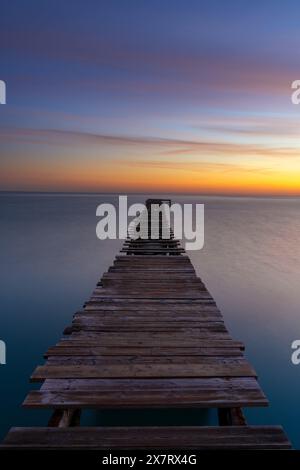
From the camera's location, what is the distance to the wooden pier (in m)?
2.97

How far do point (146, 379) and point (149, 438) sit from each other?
960 millimetres

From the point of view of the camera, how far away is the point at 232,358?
14.6 feet

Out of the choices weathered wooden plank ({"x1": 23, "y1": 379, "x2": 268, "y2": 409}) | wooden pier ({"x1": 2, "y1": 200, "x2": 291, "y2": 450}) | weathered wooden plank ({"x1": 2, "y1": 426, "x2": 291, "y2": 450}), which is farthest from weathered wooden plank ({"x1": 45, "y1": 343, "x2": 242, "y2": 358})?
weathered wooden plank ({"x1": 2, "y1": 426, "x2": 291, "y2": 450})

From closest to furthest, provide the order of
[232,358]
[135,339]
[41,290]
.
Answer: [232,358]
[135,339]
[41,290]

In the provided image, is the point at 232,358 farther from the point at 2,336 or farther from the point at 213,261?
the point at 213,261

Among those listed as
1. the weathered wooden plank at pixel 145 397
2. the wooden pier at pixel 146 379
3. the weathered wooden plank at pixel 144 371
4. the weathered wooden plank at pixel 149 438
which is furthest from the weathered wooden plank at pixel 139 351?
the weathered wooden plank at pixel 149 438

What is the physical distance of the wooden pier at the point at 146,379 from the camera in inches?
117

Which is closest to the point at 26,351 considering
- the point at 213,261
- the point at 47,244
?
the point at 213,261

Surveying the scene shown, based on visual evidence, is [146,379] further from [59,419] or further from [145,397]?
[59,419]

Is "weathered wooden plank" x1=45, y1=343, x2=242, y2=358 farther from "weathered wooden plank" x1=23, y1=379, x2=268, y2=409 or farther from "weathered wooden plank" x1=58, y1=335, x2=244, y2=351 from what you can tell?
"weathered wooden plank" x1=23, y1=379, x2=268, y2=409

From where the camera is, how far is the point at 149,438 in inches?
117

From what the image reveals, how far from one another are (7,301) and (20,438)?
11618 millimetres

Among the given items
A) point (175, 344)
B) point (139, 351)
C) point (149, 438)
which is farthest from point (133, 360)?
point (149, 438)
